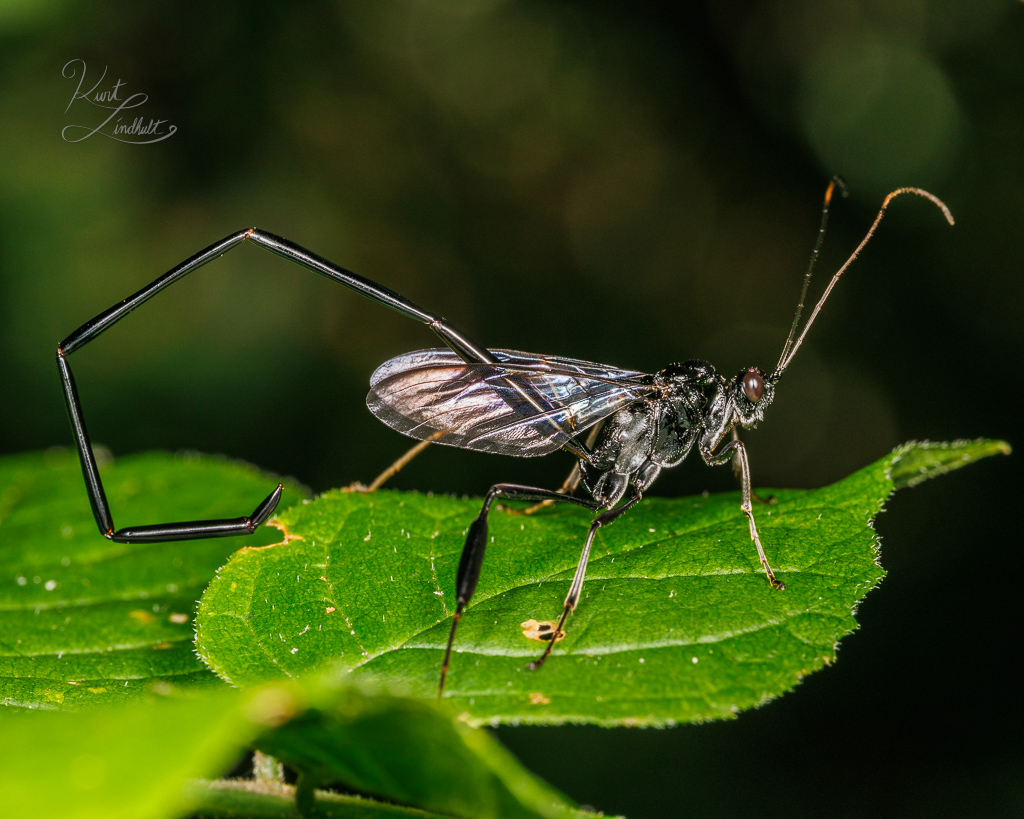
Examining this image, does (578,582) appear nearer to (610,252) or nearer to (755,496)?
(755,496)

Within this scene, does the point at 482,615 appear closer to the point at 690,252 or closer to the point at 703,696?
the point at 703,696

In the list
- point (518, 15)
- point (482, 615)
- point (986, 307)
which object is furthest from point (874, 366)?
point (482, 615)

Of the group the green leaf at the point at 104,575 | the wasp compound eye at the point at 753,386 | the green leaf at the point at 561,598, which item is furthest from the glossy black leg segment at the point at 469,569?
the wasp compound eye at the point at 753,386

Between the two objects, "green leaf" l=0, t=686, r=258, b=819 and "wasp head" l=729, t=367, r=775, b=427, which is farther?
"wasp head" l=729, t=367, r=775, b=427

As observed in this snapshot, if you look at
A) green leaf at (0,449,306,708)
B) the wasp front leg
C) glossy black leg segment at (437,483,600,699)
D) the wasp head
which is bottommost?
green leaf at (0,449,306,708)

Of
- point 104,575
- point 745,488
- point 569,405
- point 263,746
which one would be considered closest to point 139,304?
point 104,575

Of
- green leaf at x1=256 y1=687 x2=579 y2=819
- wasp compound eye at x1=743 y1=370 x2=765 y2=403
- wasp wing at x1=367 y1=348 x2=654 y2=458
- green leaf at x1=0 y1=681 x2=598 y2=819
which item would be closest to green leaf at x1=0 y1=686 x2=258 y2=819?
green leaf at x1=0 y1=681 x2=598 y2=819

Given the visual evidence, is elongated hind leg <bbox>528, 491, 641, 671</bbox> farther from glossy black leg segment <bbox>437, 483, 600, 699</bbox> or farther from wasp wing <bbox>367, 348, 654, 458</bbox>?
wasp wing <bbox>367, 348, 654, 458</bbox>

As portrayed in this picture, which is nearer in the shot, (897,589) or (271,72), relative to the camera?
(897,589)
